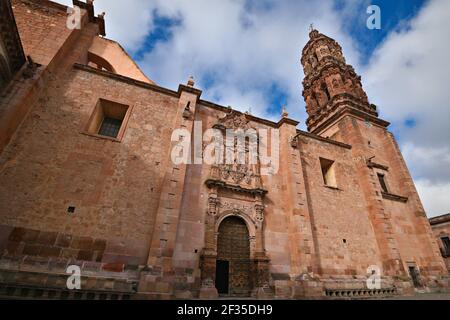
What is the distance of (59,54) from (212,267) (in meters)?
10.5

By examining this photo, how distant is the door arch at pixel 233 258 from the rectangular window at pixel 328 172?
6.77 metres

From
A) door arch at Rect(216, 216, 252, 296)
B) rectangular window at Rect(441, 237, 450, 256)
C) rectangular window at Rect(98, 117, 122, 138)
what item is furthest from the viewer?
rectangular window at Rect(441, 237, 450, 256)

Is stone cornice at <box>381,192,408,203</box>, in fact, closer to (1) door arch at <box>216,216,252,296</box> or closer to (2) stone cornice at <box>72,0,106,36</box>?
(1) door arch at <box>216,216,252,296</box>

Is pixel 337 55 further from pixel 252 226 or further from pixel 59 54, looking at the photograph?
pixel 59 54

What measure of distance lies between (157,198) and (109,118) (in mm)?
4836

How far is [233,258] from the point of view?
8.62 meters

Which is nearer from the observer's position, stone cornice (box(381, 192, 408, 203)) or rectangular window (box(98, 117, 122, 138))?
rectangular window (box(98, 117, 122, 138))

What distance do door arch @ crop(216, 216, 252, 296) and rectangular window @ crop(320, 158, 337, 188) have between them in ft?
22.2

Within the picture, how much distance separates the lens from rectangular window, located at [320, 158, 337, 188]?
1302 cm

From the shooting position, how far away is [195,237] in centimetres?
811

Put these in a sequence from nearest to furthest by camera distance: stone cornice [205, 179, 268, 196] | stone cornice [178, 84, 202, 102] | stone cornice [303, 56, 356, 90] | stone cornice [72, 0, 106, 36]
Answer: stone cornice [205, 179, 268, 196] → stone cornice [178, 84, 202, 102] → stone cornice [72, 0, 106, 36] → stone cornice [303, 56, 356, 90]

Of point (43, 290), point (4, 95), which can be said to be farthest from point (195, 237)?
point (4, 95)

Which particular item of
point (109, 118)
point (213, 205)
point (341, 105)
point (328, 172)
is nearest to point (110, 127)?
point (109, 118)

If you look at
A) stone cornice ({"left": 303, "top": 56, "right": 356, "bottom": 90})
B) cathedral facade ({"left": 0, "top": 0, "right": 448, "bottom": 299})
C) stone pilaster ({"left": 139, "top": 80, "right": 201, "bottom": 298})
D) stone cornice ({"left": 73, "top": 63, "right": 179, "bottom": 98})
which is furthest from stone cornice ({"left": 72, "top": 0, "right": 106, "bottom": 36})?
stone cornice ({"left": 303, "top": 56, "right": 356, "bottom": 90})
